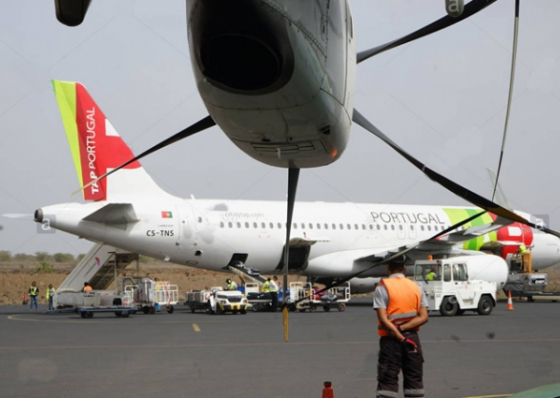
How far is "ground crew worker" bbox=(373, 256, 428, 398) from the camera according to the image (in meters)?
7.57

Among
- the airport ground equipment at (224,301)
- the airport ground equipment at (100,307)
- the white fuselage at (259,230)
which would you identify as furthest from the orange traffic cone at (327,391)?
the white fuselage at (259,230)

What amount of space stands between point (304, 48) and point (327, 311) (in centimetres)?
2558

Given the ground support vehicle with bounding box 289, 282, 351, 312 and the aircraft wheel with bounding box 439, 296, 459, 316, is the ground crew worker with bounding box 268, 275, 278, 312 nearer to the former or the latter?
the ground support vehicle with bounding box 289, 282, 351, 312

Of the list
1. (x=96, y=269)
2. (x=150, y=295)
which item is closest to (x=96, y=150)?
(x=150, y=295)

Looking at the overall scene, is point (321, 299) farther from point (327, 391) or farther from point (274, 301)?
point (327, 391)

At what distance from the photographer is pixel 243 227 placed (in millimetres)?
31969

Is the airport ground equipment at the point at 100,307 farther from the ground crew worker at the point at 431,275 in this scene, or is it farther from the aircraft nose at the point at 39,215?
the ground crew worker at the point at 431,275

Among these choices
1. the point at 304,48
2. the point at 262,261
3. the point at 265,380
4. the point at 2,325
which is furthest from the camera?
the point at 262,261

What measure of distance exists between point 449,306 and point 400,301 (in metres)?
18.6

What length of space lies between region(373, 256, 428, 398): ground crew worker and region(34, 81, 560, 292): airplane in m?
14.7

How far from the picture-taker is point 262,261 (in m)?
32.8

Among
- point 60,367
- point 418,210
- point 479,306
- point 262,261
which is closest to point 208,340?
point 60,367

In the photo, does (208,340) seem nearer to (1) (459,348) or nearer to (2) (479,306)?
(1) (459,348)

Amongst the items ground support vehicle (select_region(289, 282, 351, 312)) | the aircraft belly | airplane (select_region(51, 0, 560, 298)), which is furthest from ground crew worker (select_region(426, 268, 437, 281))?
the aircraft belly
